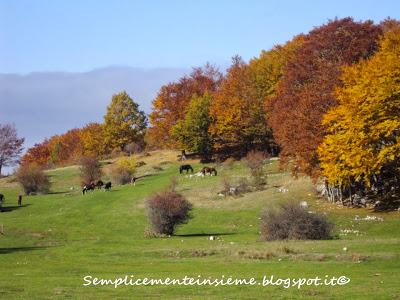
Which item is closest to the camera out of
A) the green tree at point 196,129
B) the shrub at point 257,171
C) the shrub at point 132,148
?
the shrub at point 257,171

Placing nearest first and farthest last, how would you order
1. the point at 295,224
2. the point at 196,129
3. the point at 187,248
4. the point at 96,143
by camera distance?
the point at 187,248 → the point at 295,224 → the point at 196,129 → the point at 96,143

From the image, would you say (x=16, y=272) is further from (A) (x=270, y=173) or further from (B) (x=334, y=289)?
(A) (x=270, y=173)

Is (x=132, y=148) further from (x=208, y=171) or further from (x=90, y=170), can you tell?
(x=208, y=171)

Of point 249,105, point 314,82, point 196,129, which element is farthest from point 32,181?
point 314,82

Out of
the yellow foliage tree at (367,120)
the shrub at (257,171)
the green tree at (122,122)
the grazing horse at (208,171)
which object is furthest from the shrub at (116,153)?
the yellow foliage tree at (367,120)

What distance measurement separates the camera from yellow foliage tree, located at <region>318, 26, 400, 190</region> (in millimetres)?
42750

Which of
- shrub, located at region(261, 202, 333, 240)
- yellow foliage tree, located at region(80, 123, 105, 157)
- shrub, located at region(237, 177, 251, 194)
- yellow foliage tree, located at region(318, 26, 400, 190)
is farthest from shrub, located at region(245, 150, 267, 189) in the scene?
yellow foliage tree, located at region(80, 123, 105, 157)

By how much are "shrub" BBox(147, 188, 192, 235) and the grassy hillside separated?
1020 millimetres

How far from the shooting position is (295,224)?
1437 inches

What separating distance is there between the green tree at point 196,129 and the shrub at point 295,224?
58088 millimetres

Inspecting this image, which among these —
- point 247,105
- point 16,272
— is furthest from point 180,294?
point 247,105

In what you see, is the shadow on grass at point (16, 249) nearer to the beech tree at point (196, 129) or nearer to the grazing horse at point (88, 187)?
the grazing horse at point (88, 187)

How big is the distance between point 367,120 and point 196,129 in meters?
53.3

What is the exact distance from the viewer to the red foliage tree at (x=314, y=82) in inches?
1997
